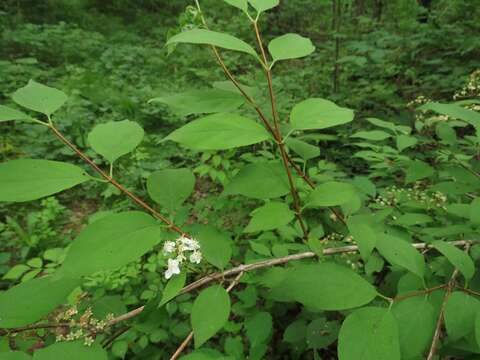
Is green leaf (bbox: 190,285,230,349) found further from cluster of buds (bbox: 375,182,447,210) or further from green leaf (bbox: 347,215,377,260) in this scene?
cluster of buds (bbox: 375,182,447,210)

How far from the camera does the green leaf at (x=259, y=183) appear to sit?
2.34ft

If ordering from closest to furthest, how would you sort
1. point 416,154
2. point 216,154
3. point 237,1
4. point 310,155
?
point 237,1
point 310,155
point 416,154
point 216,154

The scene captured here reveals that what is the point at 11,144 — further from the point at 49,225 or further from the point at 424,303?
the point at 424,303

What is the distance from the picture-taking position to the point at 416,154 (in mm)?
2662

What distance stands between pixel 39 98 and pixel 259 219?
57 cm

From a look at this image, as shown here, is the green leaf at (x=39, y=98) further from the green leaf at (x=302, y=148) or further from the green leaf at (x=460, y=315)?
the green leaf at (x=460, y=315)

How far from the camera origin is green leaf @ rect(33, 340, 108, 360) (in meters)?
0.58

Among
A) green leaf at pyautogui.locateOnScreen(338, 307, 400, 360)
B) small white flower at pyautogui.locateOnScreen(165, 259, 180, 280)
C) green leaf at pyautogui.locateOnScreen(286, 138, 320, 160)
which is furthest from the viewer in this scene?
green leaf at pyautogui.locateOnScreen(286, 138, 320, 160)

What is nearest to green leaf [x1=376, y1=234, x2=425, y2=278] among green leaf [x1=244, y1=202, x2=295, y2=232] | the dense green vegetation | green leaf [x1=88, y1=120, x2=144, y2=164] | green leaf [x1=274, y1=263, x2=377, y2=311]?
the dense green vegetation

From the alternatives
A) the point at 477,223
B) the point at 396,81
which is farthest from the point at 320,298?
the point at 396,81

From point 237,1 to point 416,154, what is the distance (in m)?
2.46

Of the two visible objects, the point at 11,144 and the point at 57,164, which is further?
the point at 11,144

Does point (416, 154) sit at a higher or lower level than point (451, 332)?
lower

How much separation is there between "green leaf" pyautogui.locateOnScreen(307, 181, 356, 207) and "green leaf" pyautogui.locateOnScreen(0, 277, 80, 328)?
58cm
